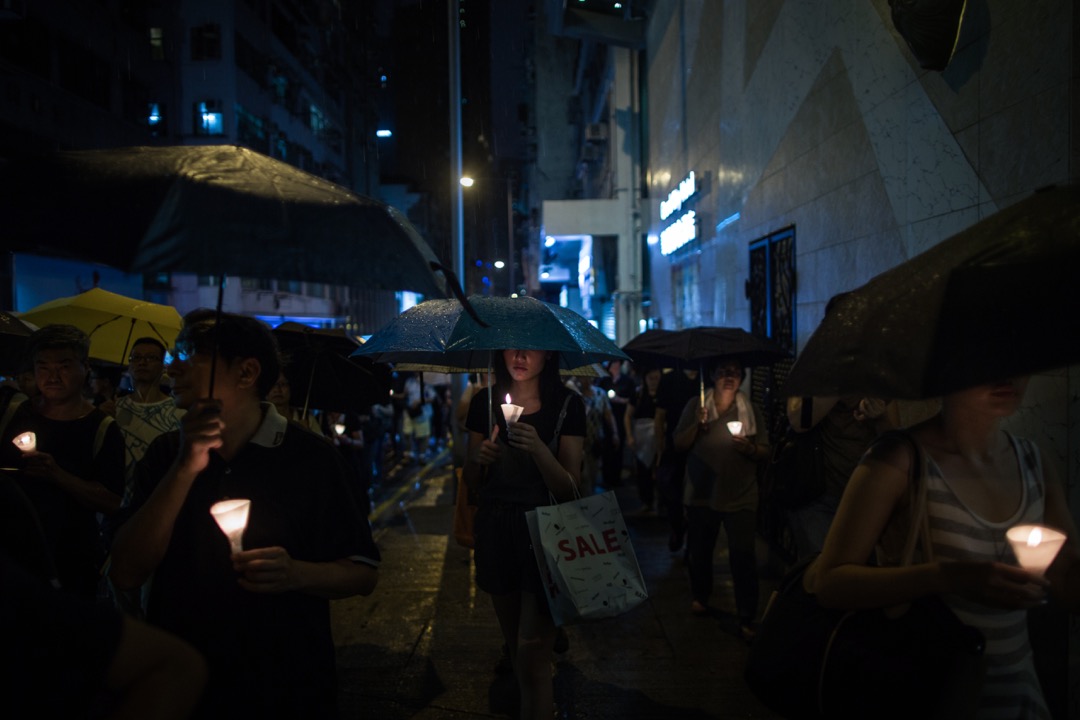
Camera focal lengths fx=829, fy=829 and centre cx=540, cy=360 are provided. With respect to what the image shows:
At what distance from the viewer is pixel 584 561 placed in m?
3.94

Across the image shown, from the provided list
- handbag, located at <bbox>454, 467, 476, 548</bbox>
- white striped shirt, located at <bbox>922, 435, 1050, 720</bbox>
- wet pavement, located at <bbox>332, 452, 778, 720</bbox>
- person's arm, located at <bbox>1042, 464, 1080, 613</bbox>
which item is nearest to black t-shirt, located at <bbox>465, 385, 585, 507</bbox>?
handbag, located at <bbox>454, 467, 476, 548</bbox>

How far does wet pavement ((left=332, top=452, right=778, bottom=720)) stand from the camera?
16.3ft

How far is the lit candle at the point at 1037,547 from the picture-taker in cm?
211

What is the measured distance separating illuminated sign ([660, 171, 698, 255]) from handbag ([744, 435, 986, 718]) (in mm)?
11371

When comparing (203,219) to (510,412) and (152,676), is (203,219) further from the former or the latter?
(510,412)

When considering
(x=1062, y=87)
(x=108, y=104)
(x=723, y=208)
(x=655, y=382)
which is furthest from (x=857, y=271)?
(x=108, y=104)

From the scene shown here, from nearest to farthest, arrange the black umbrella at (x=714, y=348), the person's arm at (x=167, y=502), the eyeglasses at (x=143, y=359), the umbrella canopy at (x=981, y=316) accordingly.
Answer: the umbrella canopy at (x=981, y=316), the person's arm at (x=167, y=502), the eyeglasses at (x=143, y=359), the black umbrella at (x=714, y=348)

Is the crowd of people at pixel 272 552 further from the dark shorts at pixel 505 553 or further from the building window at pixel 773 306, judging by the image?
the building window at pixel 773 306

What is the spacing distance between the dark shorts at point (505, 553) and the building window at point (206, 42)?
3479cm

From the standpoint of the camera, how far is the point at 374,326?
61812 millimetres

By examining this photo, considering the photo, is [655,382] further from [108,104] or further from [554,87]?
[554,87]

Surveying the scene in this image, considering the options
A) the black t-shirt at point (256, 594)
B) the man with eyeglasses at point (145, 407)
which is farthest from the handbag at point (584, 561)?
the man with eyeglasses at point (145, 407)

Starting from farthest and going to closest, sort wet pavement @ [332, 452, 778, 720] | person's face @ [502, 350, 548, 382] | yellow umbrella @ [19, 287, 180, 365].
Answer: yellow umbrella @ [19, 287, 180, 365]
wet pavement @ [332, 452, 778, 720]
person's face @ [502, 350, 548, 382]

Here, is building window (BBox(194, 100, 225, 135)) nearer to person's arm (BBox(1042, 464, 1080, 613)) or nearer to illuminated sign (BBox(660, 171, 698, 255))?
illuminated sign (BBox(660, 171, 698, 255))
